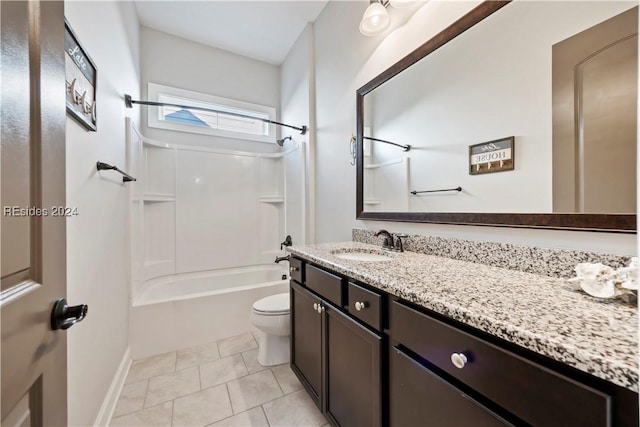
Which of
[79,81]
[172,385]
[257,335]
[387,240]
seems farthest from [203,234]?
[387,240]

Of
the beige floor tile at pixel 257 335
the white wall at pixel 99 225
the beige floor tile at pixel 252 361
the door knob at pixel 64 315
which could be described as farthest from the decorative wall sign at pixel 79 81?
the beige floor tile at pixel 257 335

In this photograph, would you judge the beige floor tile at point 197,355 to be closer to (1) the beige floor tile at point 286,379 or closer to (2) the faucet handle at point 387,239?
(1) the beige floor tile at point 286,379

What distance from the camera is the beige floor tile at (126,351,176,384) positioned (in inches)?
68.7

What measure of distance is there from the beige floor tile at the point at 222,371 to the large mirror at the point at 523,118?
5.09 ft

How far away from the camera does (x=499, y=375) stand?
558 millimetres

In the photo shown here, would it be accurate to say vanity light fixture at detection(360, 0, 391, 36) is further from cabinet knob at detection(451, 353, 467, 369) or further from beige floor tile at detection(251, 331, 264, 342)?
beige floor tile at detection(251, 331, 264, 342)

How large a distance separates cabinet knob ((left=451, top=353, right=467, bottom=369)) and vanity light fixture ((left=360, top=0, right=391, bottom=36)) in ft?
5.65

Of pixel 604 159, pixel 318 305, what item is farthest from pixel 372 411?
pixel 604 159

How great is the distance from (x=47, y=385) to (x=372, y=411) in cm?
94

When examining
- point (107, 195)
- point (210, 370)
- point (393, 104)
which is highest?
point (393, 104)

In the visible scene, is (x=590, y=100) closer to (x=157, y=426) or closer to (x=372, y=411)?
(x=372, y=411)

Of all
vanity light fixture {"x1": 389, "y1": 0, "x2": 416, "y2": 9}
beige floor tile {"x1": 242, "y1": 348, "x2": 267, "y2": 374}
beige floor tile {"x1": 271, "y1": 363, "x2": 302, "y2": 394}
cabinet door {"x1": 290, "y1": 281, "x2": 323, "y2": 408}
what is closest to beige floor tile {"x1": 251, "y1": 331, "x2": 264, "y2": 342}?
beige floor tile {"x1": 242, "y1": 348, "x2": 267, "y2": 374}

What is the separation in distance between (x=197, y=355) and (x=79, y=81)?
1918mm

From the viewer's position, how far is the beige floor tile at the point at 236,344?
2.05m
